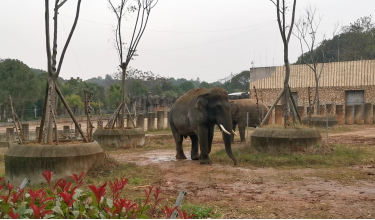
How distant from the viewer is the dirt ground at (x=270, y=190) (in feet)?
18.2

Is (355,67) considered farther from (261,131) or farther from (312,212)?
(312,212)

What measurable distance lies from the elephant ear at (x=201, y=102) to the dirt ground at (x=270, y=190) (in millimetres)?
1536

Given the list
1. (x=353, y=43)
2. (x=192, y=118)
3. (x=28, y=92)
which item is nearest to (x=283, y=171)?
(x=192, y=118)

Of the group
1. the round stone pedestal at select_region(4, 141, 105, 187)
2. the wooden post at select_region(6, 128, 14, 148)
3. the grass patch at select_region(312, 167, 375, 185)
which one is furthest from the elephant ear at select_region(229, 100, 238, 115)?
the wooden post at select_region(6, 128, 14, 148)

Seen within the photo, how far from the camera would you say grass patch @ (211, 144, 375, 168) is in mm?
10141

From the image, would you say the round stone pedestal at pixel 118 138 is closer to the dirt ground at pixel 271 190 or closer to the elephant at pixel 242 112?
the dirt ground at pixel 271 190

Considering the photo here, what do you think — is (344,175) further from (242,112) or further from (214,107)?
(242,112)

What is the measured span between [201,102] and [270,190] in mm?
4067

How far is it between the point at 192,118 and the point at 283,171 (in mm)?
3107

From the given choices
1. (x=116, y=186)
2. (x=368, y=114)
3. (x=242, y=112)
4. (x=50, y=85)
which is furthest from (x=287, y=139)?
(x=368, y=114)

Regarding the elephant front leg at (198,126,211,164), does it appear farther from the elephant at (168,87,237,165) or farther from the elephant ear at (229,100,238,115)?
the elephant ear at (229,100,238,115)

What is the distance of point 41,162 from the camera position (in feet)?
25.4

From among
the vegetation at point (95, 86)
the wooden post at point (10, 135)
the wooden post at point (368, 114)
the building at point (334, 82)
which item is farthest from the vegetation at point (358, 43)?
the wooden post at point (10, 135)

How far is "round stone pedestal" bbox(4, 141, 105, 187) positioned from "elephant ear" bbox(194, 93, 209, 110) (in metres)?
3.61
